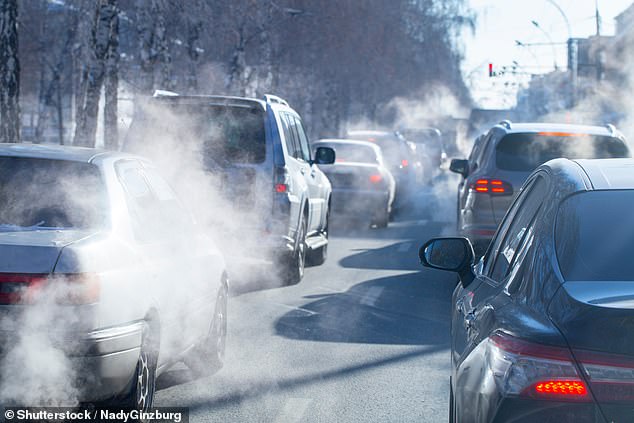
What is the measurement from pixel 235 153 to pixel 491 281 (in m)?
7.89

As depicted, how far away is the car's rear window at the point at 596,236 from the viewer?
11.1 ft

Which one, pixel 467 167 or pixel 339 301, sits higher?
pixel 467 167

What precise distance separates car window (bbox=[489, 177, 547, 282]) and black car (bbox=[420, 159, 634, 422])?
14mm

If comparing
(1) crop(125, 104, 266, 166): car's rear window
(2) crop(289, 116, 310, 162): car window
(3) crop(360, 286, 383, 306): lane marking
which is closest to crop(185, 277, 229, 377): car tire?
(3) crop(360, 286, 383, 306): lane marking

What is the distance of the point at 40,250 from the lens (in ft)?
16.9

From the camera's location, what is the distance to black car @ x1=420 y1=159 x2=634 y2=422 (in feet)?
9.59

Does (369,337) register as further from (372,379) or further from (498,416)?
(498,416)

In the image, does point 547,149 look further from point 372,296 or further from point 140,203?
point 140,203

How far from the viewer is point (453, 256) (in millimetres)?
4984

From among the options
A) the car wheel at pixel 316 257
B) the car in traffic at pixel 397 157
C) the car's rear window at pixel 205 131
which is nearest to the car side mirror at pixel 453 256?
the car's rear window at pixel 205 131

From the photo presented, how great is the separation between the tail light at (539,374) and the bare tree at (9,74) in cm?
1443

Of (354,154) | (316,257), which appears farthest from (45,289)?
(354,154)

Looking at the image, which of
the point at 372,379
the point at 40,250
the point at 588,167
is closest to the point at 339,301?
the point at 372,379

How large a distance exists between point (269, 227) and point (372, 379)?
461 centimetres
